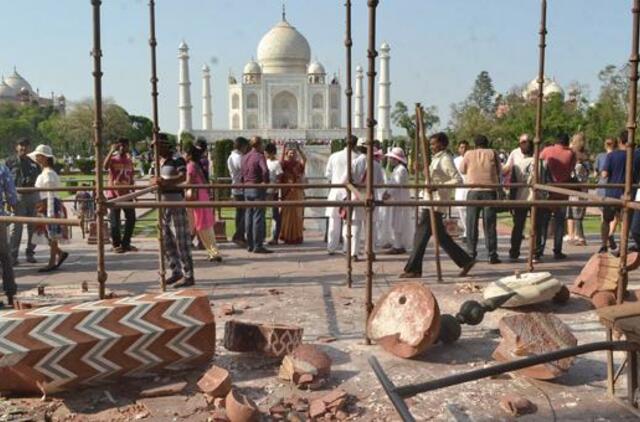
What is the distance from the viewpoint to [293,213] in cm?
975

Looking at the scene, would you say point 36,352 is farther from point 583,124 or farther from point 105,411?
point 583,124

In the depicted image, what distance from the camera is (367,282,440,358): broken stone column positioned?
4.51 metres

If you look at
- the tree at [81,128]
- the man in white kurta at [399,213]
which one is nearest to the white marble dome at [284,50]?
the tree at [81,128]

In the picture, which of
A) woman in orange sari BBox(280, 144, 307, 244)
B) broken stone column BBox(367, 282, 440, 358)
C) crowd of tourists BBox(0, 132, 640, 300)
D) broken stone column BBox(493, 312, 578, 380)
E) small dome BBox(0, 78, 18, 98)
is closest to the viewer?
broken stone column BBox(493, 312, 578, 380)

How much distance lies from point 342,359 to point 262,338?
1.81 ft

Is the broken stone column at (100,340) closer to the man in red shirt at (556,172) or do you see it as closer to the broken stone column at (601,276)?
the broken stone column at (601,276)

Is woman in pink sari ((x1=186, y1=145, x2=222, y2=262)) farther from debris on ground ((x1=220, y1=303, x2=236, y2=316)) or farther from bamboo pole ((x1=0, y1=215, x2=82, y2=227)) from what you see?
bamboo pole ((x1=0, y1=215, x2=82, y2=227))

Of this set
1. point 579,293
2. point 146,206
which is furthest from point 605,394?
point 146,206

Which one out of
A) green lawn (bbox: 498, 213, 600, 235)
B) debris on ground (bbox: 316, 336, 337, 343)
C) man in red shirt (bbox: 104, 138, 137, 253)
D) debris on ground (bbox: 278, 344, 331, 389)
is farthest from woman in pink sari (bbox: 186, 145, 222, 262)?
green lawn (bbox: 498, 213, 600, 235)

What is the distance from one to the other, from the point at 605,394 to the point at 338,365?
1.61m

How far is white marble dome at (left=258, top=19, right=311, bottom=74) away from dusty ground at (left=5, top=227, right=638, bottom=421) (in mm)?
72595

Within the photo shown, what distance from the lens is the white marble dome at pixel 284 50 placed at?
78062 mm

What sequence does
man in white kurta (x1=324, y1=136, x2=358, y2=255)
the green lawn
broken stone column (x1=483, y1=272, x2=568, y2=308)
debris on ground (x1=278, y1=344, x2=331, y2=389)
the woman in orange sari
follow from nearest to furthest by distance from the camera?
1. debris on ground (x1=278, y1=344, x2=331, y2=389)
2. broken stone column (x1=483, y1=272, x2=568, y2=308)
3. man in white kurta (x1=324, y1=136, x2=358, y2=255)
4. the woman in orange sari
5. the green lawn

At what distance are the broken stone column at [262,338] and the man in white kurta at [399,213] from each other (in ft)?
14.7
